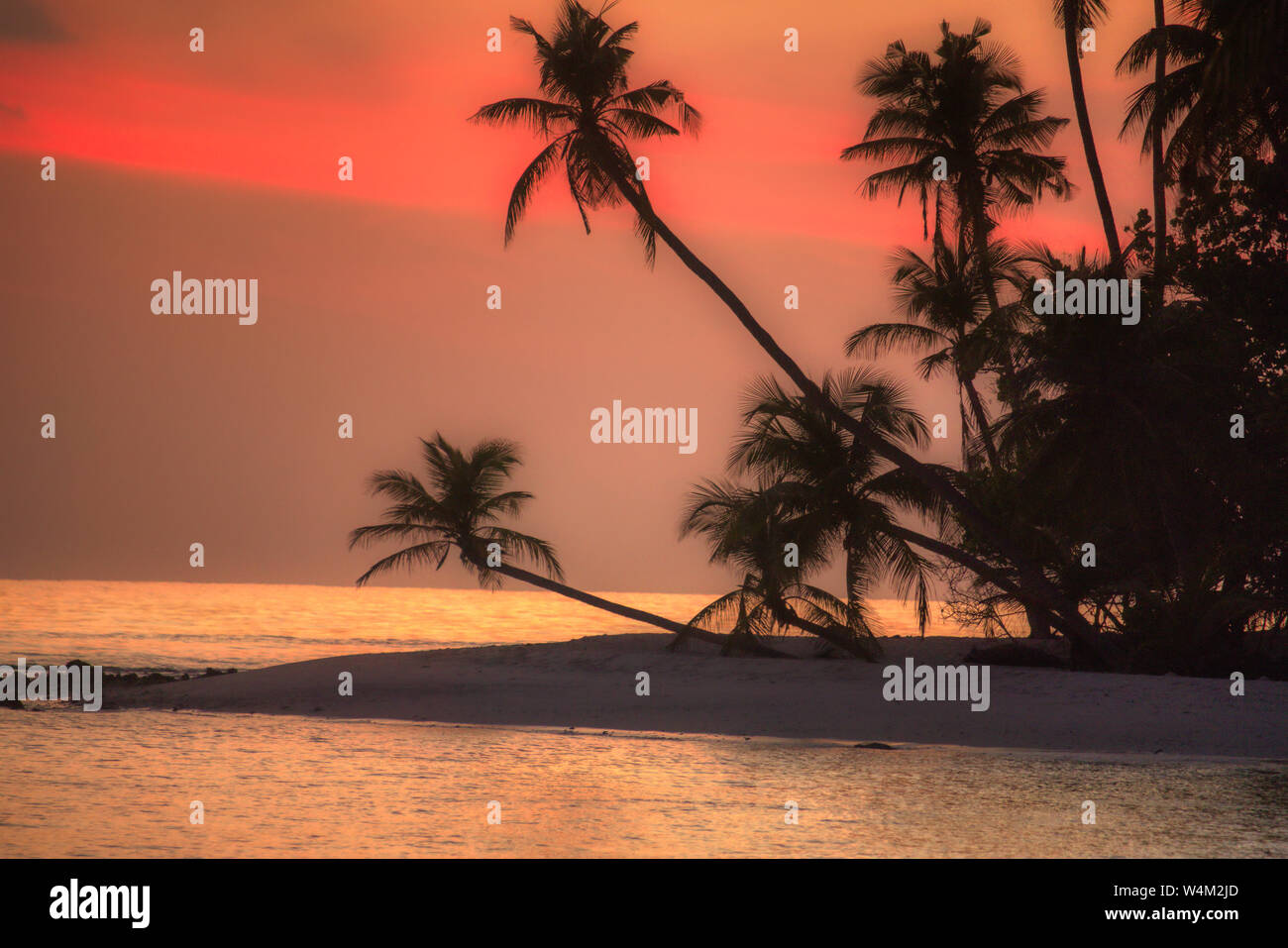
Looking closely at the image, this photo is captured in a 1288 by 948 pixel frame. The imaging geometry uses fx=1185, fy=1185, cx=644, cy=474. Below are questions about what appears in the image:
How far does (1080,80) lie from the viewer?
30.7 meters

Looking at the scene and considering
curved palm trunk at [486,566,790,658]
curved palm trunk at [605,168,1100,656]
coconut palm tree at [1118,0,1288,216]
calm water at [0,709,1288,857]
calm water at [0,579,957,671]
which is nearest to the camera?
calm water at [0,709,1288,857]

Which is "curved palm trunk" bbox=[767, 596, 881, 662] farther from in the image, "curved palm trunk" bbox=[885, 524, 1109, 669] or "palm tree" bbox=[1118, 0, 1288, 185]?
"palm tree" bbox=[1118, 0, 1288, 185]

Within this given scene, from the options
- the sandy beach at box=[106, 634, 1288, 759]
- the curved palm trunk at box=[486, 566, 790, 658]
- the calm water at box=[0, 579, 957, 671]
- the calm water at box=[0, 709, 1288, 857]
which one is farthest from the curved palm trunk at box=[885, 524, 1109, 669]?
the calm water at box=[0, 579, 957, 671]

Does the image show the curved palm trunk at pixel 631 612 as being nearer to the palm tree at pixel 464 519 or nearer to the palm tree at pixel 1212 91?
the palm tree at pixel 464 519

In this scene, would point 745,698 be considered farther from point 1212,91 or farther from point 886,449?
point 1212,91

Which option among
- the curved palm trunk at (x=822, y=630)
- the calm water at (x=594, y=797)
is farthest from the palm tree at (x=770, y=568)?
the calm water at (x=594, y=797)

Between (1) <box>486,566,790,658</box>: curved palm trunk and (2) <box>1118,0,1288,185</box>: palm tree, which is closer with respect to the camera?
(2) <box>1118,0,1288,185</box>: palm tree

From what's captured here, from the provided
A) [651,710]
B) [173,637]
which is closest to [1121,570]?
[651,710]

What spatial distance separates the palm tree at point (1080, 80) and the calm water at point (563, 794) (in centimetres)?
1688

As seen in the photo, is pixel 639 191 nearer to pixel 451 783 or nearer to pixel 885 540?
pixel 885 540

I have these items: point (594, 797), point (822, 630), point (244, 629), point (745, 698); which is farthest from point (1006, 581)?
point (244, 629)

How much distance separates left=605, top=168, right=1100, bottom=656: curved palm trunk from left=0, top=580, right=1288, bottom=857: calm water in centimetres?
665

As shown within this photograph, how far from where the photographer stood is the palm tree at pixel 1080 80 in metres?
30.0

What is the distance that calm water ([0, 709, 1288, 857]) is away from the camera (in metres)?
11.4
